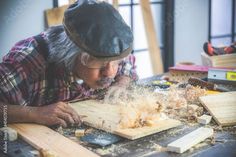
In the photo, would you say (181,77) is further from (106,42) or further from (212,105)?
(106,42)

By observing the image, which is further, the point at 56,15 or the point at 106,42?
the point at 56,15

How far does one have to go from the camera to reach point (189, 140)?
1342 mm

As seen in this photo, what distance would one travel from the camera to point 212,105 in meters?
1.70

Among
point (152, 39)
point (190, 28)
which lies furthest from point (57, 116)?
point (190, 28)

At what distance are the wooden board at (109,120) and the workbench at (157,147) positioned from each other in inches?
0.8

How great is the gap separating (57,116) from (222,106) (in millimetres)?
695

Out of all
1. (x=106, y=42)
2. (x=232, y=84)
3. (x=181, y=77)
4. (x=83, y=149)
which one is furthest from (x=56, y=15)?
(x=83, y=149)

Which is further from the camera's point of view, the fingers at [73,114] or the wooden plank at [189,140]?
the fingers at [73,114]

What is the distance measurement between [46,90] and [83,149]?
0.64 metres

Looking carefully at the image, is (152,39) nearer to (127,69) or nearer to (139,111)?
(127,69)

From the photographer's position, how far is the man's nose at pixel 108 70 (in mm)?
1592

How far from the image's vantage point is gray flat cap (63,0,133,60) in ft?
4.87

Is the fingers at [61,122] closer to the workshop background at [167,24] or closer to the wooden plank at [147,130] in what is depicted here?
the wooden plank at [147,130]

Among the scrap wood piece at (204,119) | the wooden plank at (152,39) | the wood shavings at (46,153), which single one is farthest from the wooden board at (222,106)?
the wooden plank at (152,39)
